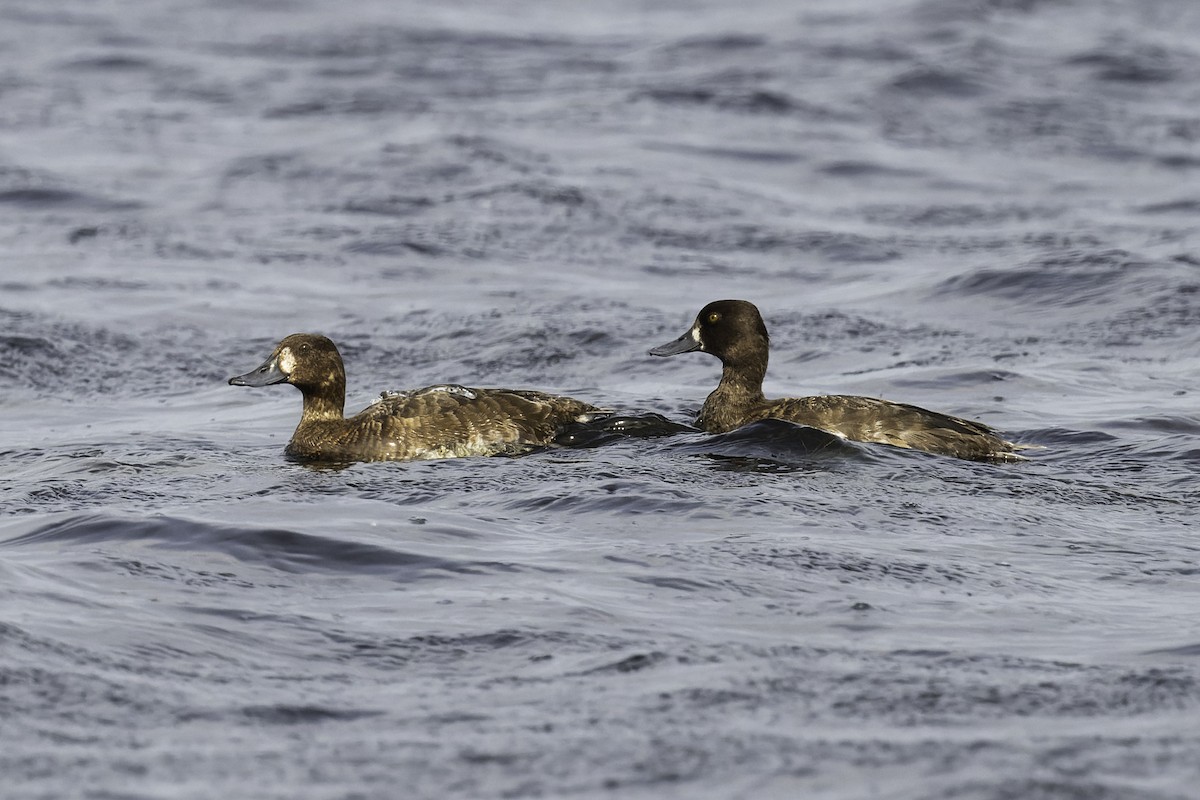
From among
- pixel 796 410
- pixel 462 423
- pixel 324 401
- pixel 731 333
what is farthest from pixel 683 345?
pixel 324 401

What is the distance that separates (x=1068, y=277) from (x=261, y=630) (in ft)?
35.1

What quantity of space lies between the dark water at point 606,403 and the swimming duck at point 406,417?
0.92 ft

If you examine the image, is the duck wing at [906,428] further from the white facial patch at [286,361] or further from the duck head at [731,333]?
the white facial patch at [286,361]

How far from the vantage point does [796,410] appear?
37.1 feet

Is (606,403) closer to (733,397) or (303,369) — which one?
(733,397)

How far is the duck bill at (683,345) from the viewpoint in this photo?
12117 millimetres

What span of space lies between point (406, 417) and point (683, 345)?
198 centimetres

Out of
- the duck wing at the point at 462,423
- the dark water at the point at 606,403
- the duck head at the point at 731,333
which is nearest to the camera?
the dark water at the point at 606,403

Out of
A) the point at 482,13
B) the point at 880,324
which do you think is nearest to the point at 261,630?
the point at 880,324

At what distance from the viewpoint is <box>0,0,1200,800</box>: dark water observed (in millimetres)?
6883

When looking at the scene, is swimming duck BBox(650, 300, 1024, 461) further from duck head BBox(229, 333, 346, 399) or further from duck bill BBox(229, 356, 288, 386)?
duck bill BBox(229, 356, 288, 386)

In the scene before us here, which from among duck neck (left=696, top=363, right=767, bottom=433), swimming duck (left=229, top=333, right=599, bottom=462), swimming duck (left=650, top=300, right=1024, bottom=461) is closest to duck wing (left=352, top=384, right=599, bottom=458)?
swimming duck (left=229, top=333, right=599, bottom=462)

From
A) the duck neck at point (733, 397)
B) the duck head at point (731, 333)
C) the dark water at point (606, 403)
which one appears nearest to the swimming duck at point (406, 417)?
the dark water at point (606, 403)

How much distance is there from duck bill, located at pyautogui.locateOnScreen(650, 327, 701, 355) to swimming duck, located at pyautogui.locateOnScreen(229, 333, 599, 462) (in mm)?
803
